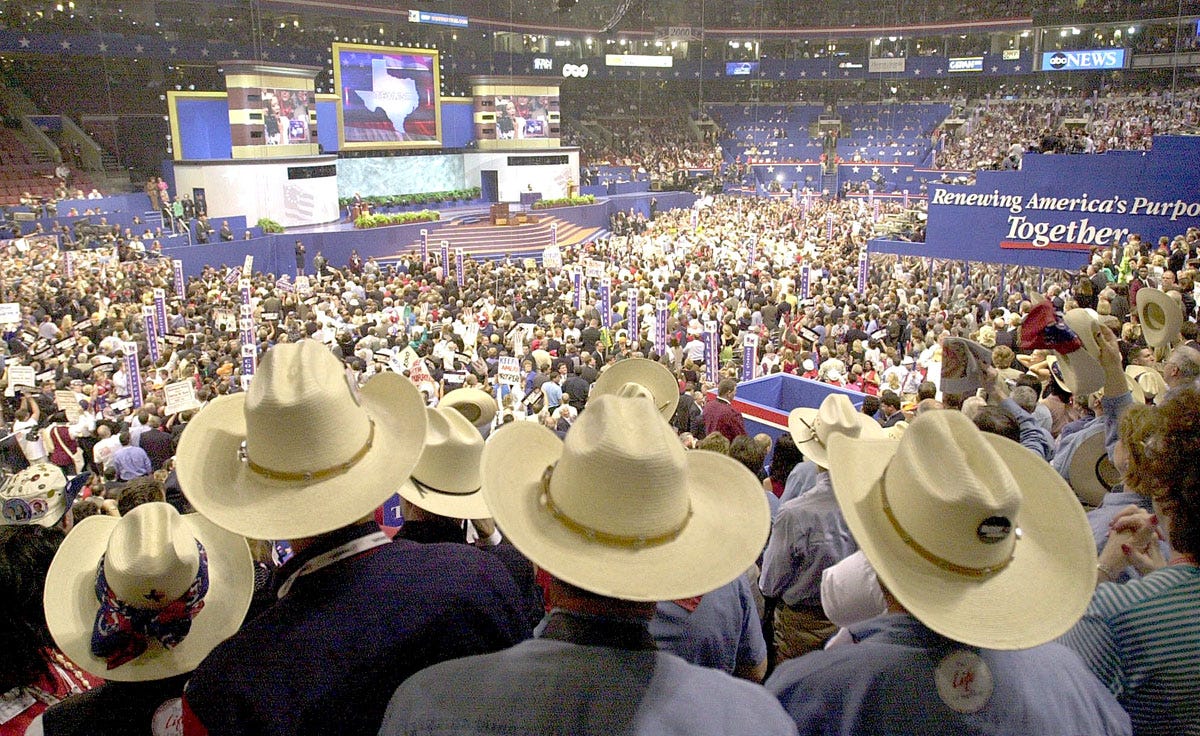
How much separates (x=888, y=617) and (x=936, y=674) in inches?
6.3

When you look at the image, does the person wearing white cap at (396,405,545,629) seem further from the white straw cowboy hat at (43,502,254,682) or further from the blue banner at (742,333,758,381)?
the blue banner at (742,333,758,381)

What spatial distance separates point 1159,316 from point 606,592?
5436mm

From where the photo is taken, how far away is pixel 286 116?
24.4m

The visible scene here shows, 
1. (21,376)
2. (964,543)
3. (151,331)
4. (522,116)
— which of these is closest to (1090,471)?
(964,543)

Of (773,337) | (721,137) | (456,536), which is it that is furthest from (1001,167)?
(721,137)

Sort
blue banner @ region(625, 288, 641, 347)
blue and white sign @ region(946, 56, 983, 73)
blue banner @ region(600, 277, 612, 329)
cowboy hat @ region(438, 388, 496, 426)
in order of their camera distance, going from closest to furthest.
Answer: cowboy hat @ region(438, 388, 496, 426) → blue banner @ region(625, 288, 641, 347) → blue banner @ region(600, 277, 612, 329) → blue and white sign @ region(946, 56, 983, 73)

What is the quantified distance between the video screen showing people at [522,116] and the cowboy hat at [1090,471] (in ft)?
99.7

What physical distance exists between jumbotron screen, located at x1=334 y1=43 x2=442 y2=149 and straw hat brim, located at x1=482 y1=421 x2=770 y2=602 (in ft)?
96.5

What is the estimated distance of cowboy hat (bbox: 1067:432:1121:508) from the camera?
3.61 metres

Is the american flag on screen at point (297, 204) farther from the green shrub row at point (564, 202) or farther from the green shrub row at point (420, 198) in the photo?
the green shrub row at point (564, 202)

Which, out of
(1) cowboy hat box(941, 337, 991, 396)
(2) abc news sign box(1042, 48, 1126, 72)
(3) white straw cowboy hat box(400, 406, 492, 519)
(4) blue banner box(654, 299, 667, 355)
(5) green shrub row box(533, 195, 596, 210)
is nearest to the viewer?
(3) white straw cowboy hat box(400, 406, 492, 519)

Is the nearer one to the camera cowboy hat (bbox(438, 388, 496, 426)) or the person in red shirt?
cowboy hat (bbox(438, 388, 496, 426))

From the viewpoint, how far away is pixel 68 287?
45.0 feet

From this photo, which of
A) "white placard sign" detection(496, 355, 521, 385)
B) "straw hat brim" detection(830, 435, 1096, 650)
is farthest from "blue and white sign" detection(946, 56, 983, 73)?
"straw hat brim" detection(830, 435, 1096, 650)
